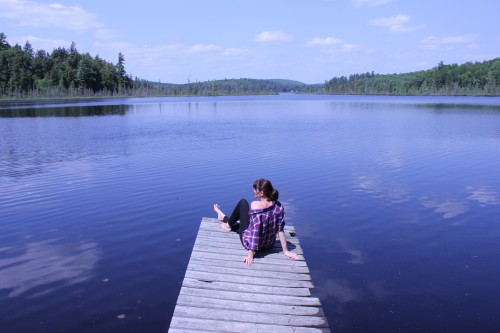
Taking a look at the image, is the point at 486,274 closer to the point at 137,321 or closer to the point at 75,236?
the point at 137,321

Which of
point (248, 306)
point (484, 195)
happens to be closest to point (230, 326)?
point (248, 306)

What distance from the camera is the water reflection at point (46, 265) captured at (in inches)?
309

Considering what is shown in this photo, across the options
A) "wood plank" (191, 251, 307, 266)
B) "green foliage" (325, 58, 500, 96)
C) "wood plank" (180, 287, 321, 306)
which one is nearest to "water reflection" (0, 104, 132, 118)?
"wood plank" (191, 251, 307, 266)

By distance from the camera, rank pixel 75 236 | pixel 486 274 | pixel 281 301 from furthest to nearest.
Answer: pixel 75 236 → pixel 486 274 → pixel 281 301

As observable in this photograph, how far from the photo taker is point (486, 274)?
27.2 ft

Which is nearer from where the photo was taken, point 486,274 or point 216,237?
point 486,274

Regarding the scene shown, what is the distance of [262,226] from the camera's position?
7.75 m

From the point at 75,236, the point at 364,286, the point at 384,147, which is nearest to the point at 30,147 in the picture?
the point at 75,236

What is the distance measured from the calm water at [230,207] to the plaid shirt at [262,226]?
135cm

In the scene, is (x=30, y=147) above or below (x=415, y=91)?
below

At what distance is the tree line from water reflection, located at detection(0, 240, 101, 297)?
130 meters

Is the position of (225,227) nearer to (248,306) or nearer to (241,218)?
(241,218)

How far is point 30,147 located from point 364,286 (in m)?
24.3

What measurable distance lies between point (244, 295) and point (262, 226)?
5.61 feet
